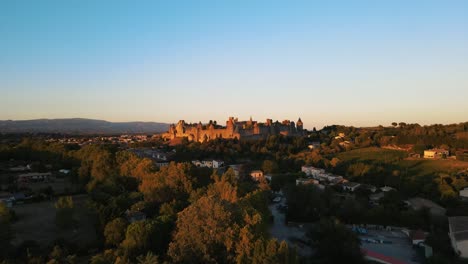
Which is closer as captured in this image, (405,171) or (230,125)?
(405,171)

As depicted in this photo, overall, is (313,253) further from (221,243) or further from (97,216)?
(97,216)

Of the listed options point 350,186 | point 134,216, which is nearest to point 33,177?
point 134,216

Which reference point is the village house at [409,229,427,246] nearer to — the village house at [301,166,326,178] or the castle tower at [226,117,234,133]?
the village house at [301,166,326,178]

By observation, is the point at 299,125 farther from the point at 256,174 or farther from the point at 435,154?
the point at 256,174

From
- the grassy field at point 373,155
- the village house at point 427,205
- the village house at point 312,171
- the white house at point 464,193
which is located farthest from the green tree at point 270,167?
the white house at point 464,193

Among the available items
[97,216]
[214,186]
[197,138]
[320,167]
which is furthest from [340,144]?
[97,216]

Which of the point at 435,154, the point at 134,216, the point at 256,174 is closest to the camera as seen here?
the point at 134,216

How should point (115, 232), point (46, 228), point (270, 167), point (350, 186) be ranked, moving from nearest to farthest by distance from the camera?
point (115, 232), point (46, 228), point (350, 186), point (270, 167)
